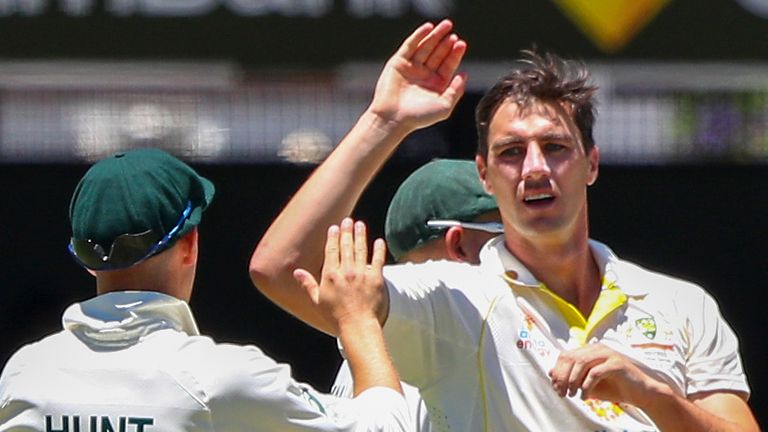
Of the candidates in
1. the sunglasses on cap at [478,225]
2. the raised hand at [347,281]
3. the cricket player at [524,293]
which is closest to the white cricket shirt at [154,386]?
the raised hand at [347,281]

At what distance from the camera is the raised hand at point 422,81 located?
3109 mm

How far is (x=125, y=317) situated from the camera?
2721mm

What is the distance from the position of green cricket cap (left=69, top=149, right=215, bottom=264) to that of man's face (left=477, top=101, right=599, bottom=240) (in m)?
0.60

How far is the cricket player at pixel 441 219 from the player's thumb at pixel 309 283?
2.15 feet

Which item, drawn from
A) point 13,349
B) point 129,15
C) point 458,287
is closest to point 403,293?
point 458,287

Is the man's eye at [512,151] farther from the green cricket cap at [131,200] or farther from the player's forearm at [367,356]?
the green cricket cap at [131,200]

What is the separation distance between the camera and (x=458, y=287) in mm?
3088

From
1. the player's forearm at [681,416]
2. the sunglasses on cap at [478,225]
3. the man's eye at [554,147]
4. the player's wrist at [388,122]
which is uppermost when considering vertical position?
the player's wrist at [388,122]

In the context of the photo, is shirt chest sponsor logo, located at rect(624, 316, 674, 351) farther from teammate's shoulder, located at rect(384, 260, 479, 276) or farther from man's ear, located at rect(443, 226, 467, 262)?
man's ear, located at rect(443, 226, 467, 262)

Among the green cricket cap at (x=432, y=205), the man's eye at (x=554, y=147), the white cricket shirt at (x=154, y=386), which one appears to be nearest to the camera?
the white cricket shirt at (x=154, y=386)

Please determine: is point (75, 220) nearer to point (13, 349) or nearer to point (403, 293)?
point (403, 293)

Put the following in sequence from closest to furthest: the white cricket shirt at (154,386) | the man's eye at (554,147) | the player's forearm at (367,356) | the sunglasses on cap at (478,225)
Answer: the white cricket shirt at (154,386)
the player's forearm at (367,356)
the man's eye at (554,147)
the sunglasses on cap at (478,225)

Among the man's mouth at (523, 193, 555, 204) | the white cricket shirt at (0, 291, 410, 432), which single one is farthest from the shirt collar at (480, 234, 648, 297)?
the white cricket shirt at (0, 291, 410, 432)

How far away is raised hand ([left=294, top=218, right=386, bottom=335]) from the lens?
2814 millimetres
